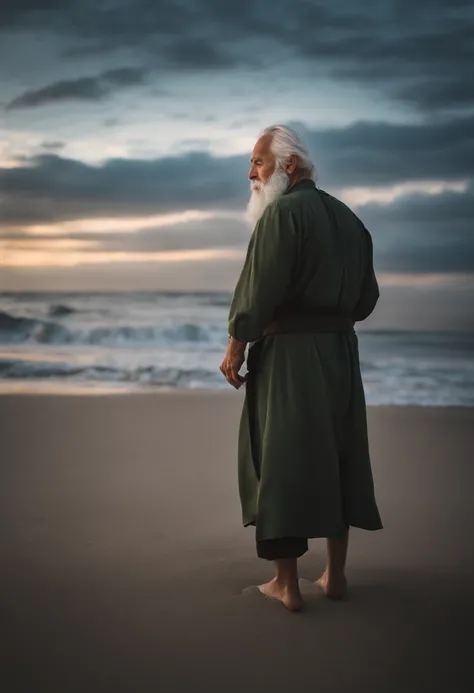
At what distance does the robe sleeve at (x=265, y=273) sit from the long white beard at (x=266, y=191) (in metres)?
0.11

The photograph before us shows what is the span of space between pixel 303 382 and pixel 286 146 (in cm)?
55

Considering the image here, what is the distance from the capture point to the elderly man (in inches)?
84.1

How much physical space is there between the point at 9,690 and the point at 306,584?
835 millimetres

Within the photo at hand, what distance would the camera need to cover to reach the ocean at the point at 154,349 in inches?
267

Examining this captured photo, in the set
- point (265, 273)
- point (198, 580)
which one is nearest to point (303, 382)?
point (265, 273)

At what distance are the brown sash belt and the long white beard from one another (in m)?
0.29

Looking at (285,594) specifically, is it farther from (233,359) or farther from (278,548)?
(233,359)

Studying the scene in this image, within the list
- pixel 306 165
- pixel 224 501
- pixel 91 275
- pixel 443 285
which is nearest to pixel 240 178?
pixel 91 275

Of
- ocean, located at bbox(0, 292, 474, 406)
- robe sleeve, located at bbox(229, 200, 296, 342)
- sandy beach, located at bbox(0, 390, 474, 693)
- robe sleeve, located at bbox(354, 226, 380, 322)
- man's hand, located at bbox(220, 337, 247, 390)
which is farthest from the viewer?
ocean, located at bbox(0, 292, 474, 406)

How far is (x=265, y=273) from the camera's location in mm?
2111

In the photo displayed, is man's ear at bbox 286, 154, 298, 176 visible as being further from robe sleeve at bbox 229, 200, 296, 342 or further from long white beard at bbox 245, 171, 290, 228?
robe sleeve at bbox 229, 200, 296, 342

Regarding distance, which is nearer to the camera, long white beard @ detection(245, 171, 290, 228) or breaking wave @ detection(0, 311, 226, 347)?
long white beard @ detection(245, 171, 290, 228)

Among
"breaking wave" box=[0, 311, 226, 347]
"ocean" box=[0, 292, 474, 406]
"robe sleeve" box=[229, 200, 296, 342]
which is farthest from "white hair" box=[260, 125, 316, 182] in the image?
"breaking wave" box=[0, 311, 226, 347]

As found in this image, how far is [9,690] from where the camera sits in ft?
5.94
